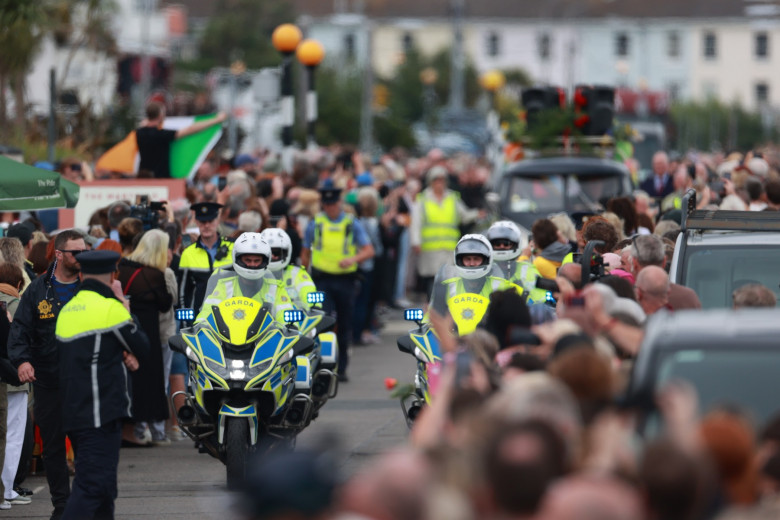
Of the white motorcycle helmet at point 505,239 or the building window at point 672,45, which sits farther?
the building window at point 672,45

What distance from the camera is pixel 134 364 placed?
872cm

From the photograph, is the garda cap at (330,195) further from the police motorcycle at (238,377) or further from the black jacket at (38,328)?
the black jacket at (38,328)

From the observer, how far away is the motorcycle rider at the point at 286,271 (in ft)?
38.1

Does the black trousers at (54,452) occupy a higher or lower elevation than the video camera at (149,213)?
lower

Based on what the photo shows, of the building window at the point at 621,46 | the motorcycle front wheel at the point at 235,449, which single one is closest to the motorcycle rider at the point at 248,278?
the motorcycle front wheel at the point at 235,449

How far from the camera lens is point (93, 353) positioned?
8.55m

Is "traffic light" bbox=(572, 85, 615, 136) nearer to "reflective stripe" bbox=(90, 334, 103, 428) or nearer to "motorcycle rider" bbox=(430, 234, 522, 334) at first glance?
"motorcycle rider" bbox=(430, 234, 522, 334)

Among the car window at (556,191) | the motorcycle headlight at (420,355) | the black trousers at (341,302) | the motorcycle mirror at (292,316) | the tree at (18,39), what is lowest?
the black trousers at (341,302)

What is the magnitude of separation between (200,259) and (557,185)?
865cm

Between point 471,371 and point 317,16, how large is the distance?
10213 centimetres

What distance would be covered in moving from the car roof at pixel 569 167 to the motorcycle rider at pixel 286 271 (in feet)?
29.9

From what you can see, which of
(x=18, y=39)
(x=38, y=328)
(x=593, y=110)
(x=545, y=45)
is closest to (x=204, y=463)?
(x=38, y=328)

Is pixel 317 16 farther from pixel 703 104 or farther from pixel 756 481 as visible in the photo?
pixel 756 481

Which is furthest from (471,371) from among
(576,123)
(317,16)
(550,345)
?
(317,16)
